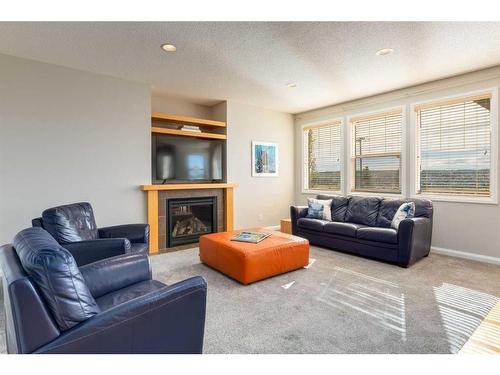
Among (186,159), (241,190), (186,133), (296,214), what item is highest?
(186,133)

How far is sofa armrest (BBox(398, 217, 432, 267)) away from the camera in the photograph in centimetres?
325

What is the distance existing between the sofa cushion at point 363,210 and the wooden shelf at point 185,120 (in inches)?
106

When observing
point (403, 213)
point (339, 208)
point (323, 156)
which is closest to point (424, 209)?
point (403, 213)

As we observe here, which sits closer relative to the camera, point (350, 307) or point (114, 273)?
point (114, 273)

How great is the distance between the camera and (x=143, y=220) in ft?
13.4

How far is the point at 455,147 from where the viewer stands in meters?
3.88

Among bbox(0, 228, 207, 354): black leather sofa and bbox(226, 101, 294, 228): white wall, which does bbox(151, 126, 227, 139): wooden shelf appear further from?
bbox(0, 228, 207, 354): black leather sofa

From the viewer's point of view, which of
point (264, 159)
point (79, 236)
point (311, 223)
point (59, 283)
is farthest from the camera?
point (264, 159)

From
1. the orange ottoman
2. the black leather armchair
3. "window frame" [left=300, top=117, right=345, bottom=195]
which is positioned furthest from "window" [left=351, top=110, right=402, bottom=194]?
the black leather armchair

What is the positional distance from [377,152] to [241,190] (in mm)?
2600

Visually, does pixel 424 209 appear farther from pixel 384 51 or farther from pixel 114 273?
pixel 114 273

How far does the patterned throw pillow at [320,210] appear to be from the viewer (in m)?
4.53

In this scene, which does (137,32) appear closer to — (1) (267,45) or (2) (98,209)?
(1) (267,45)
